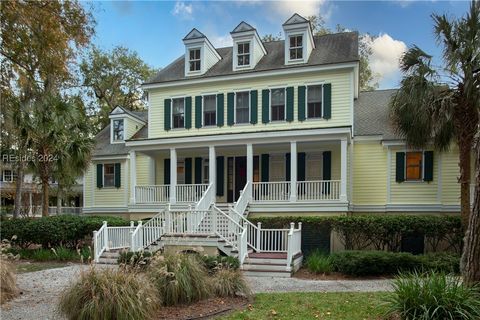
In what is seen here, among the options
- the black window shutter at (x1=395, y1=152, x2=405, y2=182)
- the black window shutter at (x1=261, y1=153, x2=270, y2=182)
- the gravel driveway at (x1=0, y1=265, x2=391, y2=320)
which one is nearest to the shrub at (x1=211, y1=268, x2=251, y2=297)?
the gravel driveway at (x1=0, y1=265, x2=391, y2=320)

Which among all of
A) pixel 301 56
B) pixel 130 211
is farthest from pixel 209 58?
pixel 130 211

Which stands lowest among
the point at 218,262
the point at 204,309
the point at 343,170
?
the point at 218,262

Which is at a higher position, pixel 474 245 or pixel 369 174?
pixel 369 174

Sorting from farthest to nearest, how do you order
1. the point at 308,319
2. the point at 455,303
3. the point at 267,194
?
1. the point at 267,194
2. the point at 308,319
3. the point at 455,303

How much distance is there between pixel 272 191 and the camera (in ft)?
55.0

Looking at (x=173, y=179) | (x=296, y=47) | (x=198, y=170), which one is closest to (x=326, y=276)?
(x=173, y=179)

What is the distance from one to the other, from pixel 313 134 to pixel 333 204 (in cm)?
287

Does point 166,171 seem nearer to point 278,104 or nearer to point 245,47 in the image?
point 278,104

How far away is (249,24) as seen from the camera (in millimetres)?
18344

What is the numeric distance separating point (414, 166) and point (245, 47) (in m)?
9.21

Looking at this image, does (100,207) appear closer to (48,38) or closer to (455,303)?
(48,38)

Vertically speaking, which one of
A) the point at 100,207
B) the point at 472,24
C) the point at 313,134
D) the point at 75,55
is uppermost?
the point at 472,24

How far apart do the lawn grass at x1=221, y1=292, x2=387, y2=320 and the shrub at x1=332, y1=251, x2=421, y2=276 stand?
8.64 ft

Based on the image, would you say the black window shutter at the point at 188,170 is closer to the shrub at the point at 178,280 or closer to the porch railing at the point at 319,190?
the porch railing at the point at 319,190
